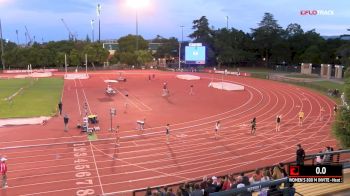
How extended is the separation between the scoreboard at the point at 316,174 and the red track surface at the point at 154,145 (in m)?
9.74

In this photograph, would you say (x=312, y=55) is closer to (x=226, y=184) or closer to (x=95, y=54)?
(x=95, y=54)

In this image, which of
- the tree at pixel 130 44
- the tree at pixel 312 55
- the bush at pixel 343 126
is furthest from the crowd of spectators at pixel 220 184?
the tree at pixel 130 44

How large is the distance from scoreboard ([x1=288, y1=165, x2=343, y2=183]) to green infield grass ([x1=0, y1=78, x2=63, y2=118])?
1246 inches

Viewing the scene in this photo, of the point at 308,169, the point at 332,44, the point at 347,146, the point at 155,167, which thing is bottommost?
the point at 155,167

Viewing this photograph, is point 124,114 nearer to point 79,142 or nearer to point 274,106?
point 79,142

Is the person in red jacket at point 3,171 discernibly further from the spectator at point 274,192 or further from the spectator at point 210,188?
the spectator at point 274,192

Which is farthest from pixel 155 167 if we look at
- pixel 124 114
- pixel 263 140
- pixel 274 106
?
pixel 274 106

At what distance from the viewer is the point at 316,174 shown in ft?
31.9

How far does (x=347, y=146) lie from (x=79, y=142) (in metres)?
17.8

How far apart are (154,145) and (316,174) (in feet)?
61.4

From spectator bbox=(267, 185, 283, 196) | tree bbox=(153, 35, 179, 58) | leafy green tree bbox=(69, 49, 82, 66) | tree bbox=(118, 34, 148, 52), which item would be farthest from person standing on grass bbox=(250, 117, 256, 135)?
tree bbox=(118, 34, 148, 52)

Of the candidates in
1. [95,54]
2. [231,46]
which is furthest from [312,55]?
[95,54]

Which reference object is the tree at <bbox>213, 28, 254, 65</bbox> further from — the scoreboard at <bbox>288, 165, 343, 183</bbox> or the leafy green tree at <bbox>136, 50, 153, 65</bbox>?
the scoreboard at <bbox>288, 165, 343, 183</bbox>

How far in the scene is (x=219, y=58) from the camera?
103250 millimetres
